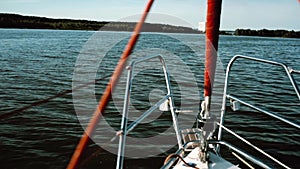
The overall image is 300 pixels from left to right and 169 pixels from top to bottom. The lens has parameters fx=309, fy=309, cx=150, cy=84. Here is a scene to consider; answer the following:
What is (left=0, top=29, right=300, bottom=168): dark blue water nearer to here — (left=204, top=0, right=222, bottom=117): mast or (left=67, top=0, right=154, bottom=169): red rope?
(left=204, top=0, right=222, bottom=117): mast

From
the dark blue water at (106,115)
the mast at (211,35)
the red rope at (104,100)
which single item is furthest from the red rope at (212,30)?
the dark blue water at (106,115)

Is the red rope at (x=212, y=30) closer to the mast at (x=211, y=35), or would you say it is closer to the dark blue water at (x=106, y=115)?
the mast at (x=211, y=35)

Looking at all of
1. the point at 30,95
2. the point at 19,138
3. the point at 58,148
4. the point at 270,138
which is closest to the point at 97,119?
the point at 58,148

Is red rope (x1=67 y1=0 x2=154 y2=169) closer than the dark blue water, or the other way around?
red rope (x1=67 y1=0 x2=154 y2=169)

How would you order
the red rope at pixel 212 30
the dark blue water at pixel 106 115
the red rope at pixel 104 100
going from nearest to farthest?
the red rope at pixel 104 100 → the red rope at pixel 212 30 → the dark blue water at pixel 106 115

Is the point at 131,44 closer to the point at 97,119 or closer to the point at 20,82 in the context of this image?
the point at 97,119

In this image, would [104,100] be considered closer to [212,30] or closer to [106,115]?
[212,30]

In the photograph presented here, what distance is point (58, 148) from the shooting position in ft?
23.4

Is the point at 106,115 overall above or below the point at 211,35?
below

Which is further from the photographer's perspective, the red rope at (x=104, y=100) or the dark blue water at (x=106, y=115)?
the dark blue water at (x=106, y=115)

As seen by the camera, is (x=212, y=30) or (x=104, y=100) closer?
(x=104, y=100)

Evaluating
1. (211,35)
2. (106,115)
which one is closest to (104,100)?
(211,35)

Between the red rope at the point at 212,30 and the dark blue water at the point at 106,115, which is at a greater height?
the red rope at the point at 212,30

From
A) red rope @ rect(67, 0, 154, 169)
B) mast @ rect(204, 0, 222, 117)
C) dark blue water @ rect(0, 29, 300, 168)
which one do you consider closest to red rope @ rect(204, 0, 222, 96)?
mast @ rect(204, 0, 222, 117)
